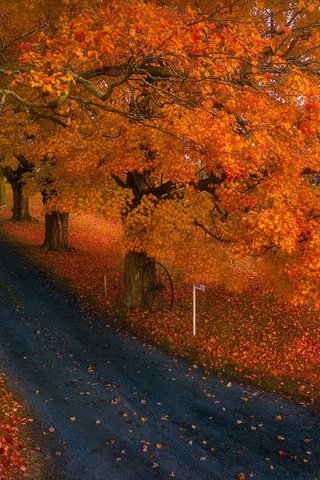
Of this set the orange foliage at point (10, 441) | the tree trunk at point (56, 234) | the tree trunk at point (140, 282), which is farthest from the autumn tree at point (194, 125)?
the tree trunk at point (56, 234)

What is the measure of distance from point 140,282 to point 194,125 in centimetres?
719

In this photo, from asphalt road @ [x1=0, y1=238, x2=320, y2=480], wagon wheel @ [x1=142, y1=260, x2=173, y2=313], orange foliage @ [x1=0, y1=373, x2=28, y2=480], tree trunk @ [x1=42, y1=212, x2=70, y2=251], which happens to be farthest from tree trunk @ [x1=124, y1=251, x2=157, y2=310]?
tree trunk @ [x1=42, y1=212, x2=70, y2=251]

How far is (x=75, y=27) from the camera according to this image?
1038 centimetres

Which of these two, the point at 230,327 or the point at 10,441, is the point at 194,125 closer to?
the point at 230,327

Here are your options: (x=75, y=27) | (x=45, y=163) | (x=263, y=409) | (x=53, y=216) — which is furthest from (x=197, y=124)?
(x=53, y=216)

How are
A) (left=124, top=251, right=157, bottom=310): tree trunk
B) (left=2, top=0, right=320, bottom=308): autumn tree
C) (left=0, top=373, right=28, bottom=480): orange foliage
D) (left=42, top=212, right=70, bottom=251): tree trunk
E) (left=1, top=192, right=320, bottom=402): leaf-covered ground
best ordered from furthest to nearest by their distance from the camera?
(left=42, top=212, right=70, bottom=251): tree trunk, (left=124, top=251, right=157, bottom=310): tree trunk, (left=1, top=192, right=320, bottom=402): leaf-covered ground, (left=2, top=0, right=320, bottom=308): autumn tree, (left=0, top=373, right=28, bottom=480): orange foliage

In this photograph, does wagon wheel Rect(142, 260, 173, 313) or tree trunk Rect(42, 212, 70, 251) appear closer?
wagon wheel Rect(142, 260, 173, 313)

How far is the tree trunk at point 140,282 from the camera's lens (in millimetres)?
16359

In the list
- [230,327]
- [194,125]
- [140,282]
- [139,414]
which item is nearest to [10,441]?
[139,414]

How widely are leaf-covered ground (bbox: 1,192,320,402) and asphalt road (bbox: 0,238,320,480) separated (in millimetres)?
753

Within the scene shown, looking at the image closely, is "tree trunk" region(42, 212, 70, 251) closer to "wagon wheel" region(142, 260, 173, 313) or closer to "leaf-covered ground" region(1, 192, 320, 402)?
"leaf-covered ground" region(1, 192, 320, 402)

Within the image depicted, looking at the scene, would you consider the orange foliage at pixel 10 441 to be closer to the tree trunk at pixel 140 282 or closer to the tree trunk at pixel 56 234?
the tree trunk at pixel 140 282

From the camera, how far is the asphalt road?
27.8 ft

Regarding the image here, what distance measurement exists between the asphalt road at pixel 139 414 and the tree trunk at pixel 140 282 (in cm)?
153
